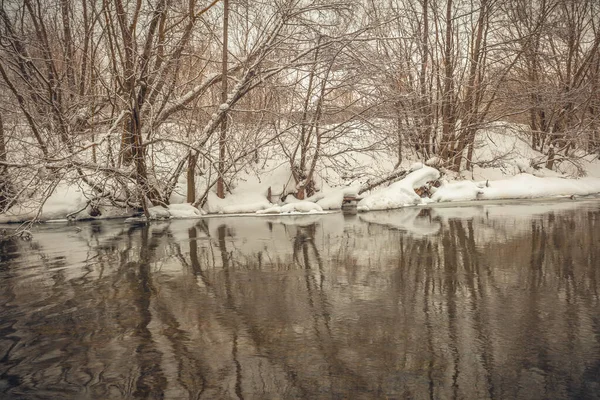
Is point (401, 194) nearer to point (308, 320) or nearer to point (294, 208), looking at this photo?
point (294, 208)

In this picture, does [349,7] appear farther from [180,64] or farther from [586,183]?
[586,183]

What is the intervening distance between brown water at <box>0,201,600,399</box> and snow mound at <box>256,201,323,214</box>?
5666 millimetres

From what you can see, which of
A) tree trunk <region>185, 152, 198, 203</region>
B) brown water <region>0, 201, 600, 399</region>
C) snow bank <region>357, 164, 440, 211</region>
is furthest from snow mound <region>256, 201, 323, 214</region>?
brown water <region>0, 201, 600, 399</region>

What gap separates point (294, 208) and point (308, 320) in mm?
9881

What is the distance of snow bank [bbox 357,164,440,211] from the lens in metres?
14.2

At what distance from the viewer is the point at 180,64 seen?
511 inches

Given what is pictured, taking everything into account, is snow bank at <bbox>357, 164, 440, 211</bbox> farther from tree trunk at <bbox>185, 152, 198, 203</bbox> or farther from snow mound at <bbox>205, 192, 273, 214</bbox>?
tree trunk at <bbox>185, 152, 198, 203</bbox>

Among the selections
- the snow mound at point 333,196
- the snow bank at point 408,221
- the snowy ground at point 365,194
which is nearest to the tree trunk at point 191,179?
the snowy ground at point 365,194

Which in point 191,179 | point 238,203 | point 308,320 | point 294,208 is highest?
point 191,179

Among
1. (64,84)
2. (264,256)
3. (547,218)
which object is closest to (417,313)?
(264,256)

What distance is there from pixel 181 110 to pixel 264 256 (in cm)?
816

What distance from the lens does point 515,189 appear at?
16.6m

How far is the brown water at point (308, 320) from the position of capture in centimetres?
289

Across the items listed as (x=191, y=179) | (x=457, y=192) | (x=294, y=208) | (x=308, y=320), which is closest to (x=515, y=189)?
(x=457, y=192)
